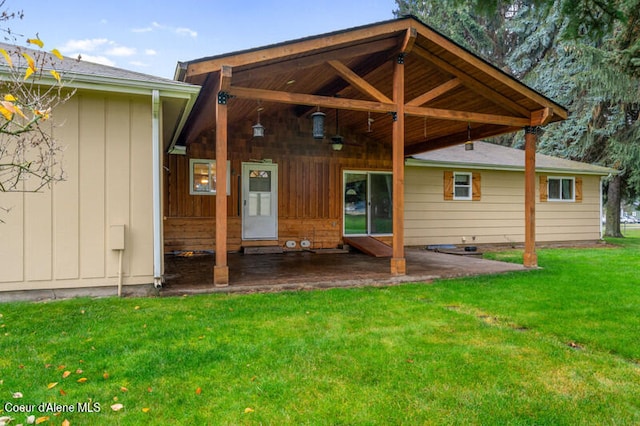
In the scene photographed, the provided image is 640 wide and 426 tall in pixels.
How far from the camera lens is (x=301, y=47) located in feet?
15.9

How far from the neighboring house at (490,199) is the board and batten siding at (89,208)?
22.5 feet

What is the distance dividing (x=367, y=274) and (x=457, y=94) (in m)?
3.75

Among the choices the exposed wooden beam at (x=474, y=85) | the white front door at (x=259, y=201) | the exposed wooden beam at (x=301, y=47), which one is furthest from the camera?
the white front door at (x=259, y=201)

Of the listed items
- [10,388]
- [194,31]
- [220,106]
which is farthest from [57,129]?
[194,31]

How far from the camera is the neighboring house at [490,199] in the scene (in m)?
10.0

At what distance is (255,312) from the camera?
3.84 m

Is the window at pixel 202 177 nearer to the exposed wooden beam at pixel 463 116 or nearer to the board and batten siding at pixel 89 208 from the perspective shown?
the board and batten siding at pixel 89 208

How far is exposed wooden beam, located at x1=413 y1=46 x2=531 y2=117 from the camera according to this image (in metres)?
5.91

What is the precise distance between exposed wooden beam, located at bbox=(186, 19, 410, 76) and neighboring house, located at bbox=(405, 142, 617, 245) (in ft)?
15.5

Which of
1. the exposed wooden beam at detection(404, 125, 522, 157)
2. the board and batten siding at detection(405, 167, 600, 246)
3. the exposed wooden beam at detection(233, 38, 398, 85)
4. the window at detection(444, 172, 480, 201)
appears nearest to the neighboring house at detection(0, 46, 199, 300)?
the exposed wooden beam at detection(233, 38, 398, 85)

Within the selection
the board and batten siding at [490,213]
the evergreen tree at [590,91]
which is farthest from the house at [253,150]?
the evergreen tree at [590,91]

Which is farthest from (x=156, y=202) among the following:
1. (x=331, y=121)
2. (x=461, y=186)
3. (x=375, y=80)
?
(x=461, y=186)

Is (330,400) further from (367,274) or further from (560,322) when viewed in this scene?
(367,274)

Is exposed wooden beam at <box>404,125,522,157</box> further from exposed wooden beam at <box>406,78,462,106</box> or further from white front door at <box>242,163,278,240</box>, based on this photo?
white front door at <box>242,163,278,240</box>
